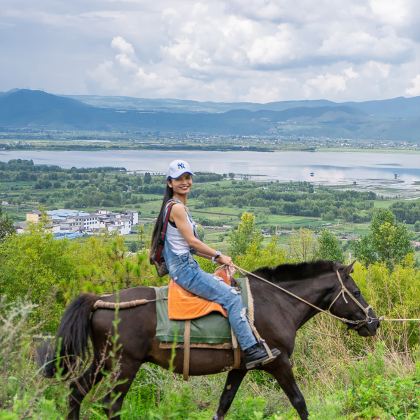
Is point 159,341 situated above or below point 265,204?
above

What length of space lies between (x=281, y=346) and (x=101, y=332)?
1621mm

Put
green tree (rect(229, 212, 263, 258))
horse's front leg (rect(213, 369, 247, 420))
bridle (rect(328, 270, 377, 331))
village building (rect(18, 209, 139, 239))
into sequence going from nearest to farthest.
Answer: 1. horse's front leg (rect(213, 369, 247, 420))
2. bridle (rect(328, 270, 377, 331))
3. green tree (rect(229, 212, 263, 258))
4. village building (rect(18, 209, 139, 239))

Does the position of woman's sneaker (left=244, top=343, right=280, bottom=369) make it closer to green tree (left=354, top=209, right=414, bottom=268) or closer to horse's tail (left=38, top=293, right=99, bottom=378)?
horse's tail (left=38, top=293, right=99, bottom=378)

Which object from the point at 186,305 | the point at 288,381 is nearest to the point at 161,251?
the point at 186,305

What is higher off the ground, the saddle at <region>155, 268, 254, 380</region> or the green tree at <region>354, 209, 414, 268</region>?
the saddle at <region>155, 268, 254, 380</region>

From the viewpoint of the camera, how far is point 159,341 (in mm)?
5445

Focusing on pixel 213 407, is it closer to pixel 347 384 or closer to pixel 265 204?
pixel 347 384

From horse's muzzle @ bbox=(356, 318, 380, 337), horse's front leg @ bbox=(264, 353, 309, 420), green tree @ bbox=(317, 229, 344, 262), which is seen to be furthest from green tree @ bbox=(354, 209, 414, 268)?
horse's front leg @ bbox=(264, 353, 309, 420)

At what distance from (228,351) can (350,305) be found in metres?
1.52

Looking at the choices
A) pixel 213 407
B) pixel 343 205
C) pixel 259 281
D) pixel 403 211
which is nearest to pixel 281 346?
Answer: pixel 259 281

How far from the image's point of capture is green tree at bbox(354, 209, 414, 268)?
159ft

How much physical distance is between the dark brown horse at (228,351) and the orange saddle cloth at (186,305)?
0.17 meters

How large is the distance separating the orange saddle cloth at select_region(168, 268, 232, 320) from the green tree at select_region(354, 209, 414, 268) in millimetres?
43654

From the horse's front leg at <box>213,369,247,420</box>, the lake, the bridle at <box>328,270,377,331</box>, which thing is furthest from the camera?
the lake
